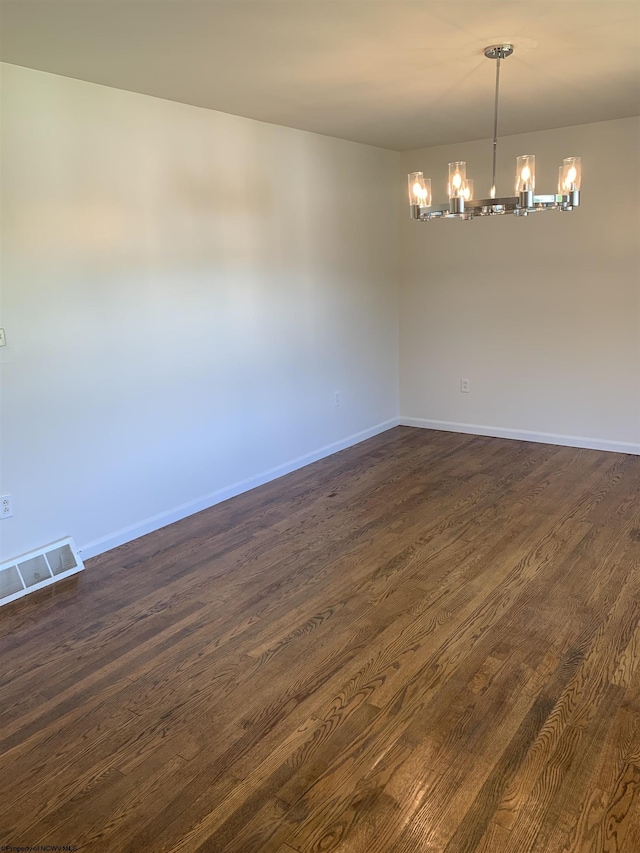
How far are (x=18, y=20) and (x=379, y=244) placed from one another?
3597mm

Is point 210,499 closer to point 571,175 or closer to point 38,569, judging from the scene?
point 38,569

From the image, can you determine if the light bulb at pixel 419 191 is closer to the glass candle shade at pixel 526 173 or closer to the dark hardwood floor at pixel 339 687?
the glass candle shade at pixel 526 173

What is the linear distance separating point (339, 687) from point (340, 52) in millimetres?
2682

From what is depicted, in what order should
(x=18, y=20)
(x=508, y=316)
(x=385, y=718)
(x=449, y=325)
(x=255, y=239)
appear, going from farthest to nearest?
(x=449, y=325)
(x=508, y=316)
(x=255, y=239)
(x=18, y=20)
(x=385, y=718)

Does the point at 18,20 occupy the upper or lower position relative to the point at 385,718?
upper

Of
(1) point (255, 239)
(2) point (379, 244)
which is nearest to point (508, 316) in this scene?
(2) point (379, 244)

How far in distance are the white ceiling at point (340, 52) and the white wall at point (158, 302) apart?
28cm

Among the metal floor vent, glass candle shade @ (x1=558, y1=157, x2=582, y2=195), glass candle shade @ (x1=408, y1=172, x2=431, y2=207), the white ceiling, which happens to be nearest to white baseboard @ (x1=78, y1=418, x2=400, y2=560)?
the metal floor vent

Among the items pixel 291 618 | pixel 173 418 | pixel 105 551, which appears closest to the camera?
pixel 291 618

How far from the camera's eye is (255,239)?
4219 mm

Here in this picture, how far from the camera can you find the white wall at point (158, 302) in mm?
3045

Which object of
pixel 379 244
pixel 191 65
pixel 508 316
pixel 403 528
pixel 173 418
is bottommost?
pixel 403 528

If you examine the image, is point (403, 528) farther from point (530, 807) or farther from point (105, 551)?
point (530, 807)

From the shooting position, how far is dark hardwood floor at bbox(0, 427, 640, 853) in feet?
5.70
